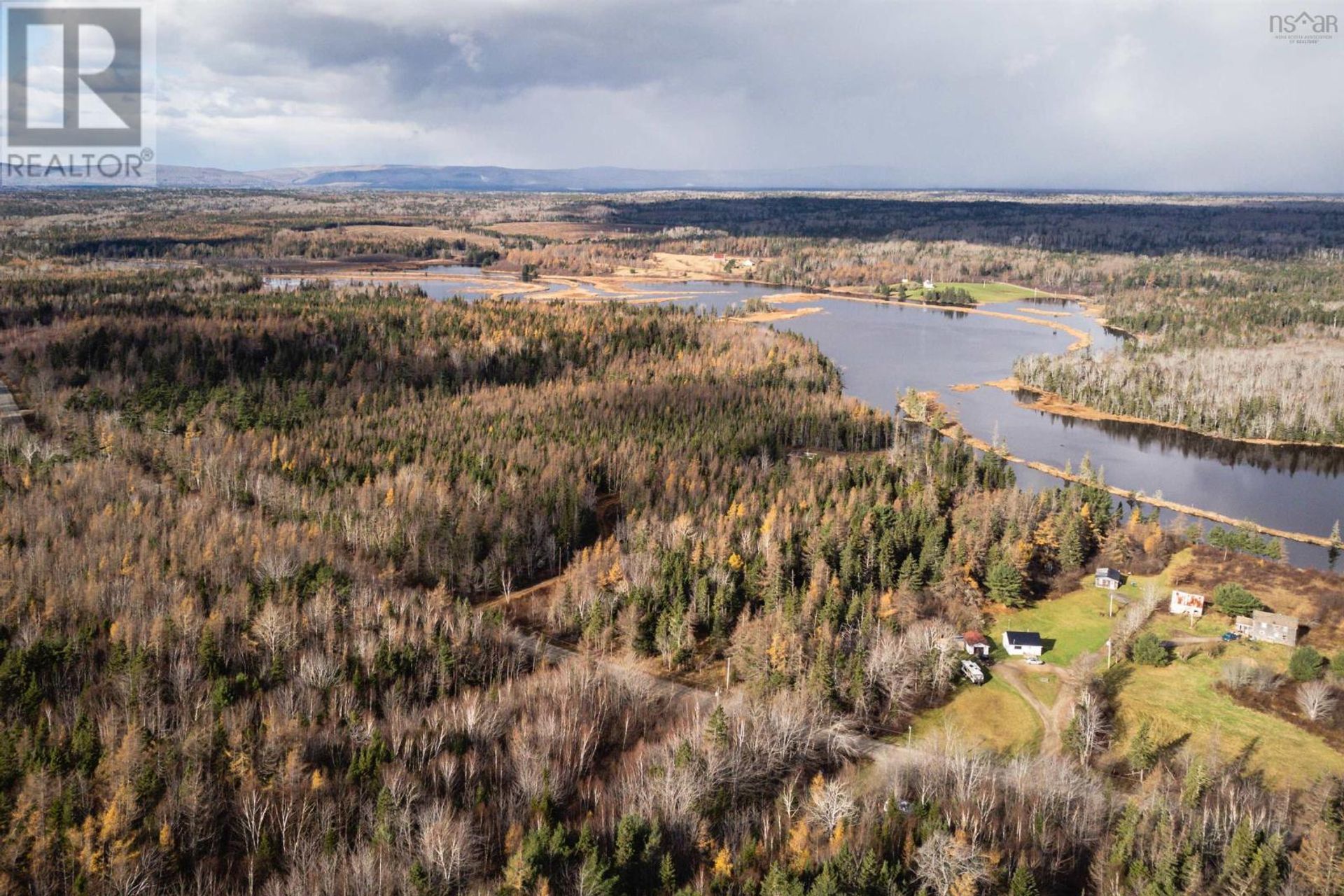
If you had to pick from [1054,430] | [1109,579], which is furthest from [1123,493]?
[1054,430]

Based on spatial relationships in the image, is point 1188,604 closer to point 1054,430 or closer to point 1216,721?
point 1216,721

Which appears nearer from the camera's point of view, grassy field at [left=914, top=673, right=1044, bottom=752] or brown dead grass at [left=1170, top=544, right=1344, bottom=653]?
grassy field at [left=914, top=673, right=1044, bottom=752]

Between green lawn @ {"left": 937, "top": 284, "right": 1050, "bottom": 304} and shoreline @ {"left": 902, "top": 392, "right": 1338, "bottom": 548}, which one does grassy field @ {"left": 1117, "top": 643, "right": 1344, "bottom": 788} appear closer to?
shoreline @ {"left": 902, "top": 392, "right": 1338, "bottom": 548}

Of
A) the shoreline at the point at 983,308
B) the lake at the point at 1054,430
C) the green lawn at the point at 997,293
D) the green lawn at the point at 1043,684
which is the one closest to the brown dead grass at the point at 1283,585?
the lake at the point at 1054,430

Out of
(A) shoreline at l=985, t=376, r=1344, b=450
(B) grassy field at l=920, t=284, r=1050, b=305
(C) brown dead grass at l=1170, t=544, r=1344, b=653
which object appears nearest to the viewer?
(C) brown dead grass at l=1170, t=544, r=1344, b=653

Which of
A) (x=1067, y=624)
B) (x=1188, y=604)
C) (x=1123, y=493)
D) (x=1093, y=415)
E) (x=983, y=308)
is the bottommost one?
(x=1067, y=624)

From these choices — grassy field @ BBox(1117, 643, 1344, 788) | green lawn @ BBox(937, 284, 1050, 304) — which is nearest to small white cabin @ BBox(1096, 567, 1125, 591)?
grassy field @ BBox(1117, 643, 1344, 788)

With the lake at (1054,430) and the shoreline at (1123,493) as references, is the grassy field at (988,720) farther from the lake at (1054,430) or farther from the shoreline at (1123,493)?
the lake at (1054,430)
